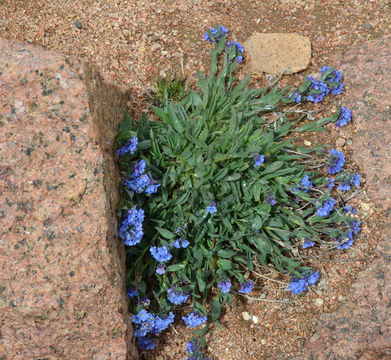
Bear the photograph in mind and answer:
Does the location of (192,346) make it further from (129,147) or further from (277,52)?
(277,52)

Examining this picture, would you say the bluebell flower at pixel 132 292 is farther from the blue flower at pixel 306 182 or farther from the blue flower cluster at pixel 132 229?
the blue flower at pixel 306 182

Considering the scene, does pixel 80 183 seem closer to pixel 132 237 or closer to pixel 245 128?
pixel 132 237

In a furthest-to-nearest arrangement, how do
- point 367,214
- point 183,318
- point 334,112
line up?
1. point 334,112
2. point 367,214
3. point 183,318

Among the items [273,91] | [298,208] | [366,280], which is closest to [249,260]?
[298,208]

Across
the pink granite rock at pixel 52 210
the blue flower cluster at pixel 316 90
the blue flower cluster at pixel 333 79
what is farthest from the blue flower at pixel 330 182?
the pink granite rock at pixel 52 210

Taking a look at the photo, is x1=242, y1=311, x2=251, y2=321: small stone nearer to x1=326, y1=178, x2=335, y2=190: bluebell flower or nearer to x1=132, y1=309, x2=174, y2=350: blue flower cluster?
x1=132, y1=309, x2=174, y2=350: blue flower cluster

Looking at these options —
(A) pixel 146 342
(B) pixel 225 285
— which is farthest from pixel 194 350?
(B) pixel 225 285

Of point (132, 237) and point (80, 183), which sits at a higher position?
point (80, 183)

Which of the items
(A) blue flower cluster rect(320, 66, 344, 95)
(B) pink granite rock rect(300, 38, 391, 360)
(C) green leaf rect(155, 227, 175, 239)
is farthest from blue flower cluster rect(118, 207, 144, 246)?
(A) blue flower cluster rect(320, 66, 344, 95)
